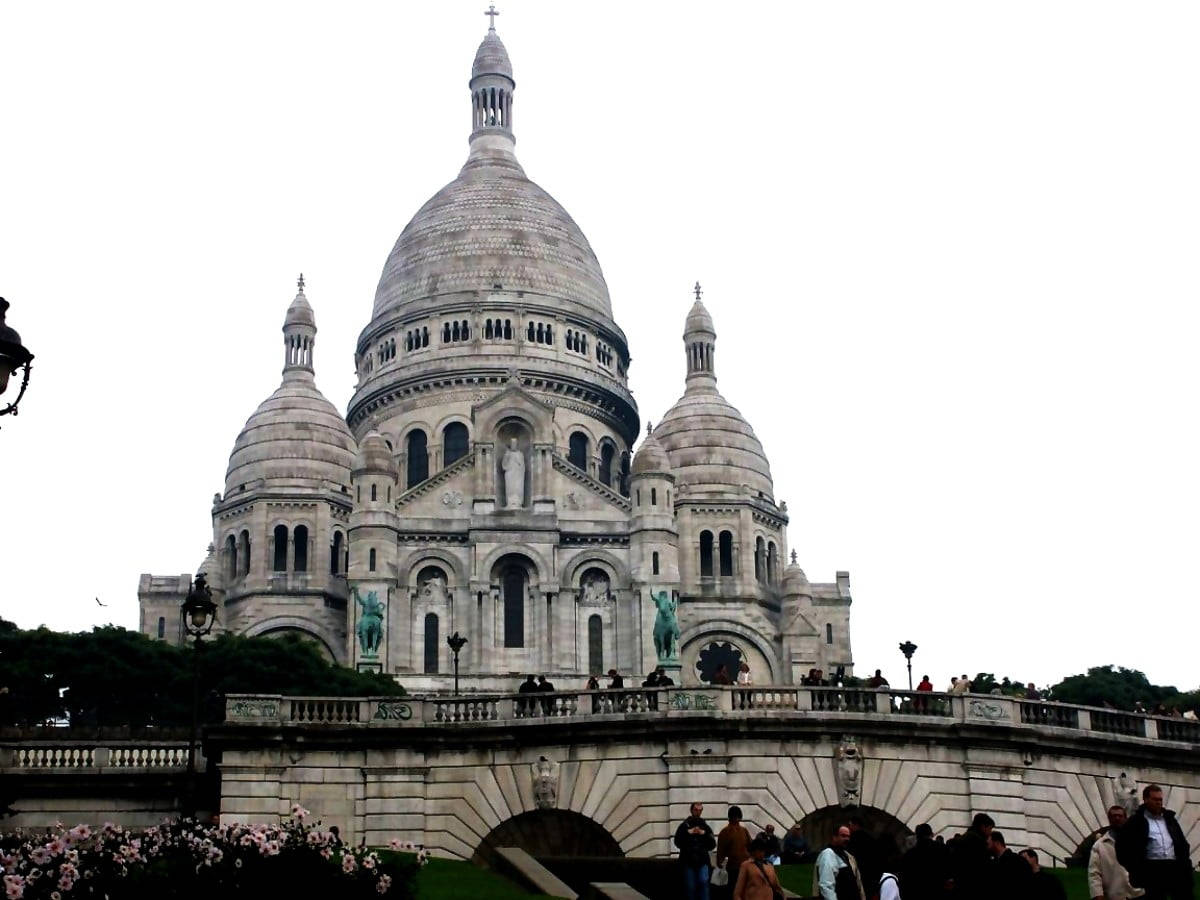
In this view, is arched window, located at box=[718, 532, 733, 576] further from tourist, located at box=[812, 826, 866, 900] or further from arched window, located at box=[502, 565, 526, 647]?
tourist, located at box=[812, 826, 866, 900]

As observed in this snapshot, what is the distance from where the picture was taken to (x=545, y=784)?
36.8m

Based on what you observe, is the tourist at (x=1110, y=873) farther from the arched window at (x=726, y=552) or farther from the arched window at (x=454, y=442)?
the arched window at (x=454, y=442)

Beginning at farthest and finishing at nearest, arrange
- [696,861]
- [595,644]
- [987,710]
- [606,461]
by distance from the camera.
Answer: [606,461] → [595,644] → [987,710] → [696,861]

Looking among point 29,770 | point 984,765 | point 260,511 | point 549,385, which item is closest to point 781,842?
point 984,765

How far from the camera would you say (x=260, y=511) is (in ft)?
321

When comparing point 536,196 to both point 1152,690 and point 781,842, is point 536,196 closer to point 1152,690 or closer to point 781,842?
point 1152,690

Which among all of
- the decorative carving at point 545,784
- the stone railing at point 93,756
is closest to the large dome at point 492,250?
the stone railing at point 93,756

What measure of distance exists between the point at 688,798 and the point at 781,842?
70.1 inches

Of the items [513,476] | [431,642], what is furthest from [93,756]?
[513,476]

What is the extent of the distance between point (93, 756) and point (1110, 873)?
21.1 metres

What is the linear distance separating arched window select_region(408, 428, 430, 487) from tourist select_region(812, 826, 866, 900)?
8130cm

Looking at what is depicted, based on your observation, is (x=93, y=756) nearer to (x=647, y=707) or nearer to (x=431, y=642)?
(x=647, y=707)

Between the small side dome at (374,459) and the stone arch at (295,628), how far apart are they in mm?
6905

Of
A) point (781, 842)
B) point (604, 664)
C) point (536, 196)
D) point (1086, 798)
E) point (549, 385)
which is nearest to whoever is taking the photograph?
point (781, 842)
